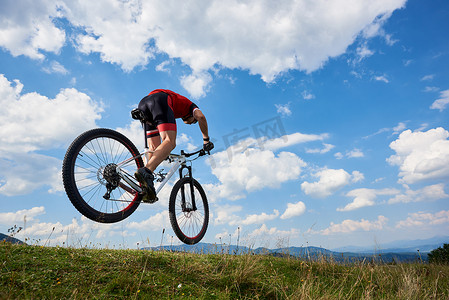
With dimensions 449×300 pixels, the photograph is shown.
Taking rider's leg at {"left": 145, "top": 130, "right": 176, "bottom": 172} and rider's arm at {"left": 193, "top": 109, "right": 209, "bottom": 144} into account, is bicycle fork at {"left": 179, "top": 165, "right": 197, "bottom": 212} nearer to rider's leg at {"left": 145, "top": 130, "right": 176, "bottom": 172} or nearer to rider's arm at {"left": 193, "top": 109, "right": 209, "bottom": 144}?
rider's arm at {"left": 193, "top": 109, "right": 209, "bottom": 144}

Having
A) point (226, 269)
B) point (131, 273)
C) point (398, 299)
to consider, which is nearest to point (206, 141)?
point (226, 269)

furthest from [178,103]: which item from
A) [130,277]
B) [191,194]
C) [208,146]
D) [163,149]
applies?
[130,277]

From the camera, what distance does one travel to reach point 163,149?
529cm

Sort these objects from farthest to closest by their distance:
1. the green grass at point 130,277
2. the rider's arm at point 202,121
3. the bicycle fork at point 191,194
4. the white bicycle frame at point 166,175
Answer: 1. the bicycle fork at point 191,194
2. the rider's arm at point 202,121
3. the white bicycle frame at point 166,175
4. the green grass at point 130,277

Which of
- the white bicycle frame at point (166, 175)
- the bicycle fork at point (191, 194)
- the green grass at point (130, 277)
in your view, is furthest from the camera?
the bicycle fork at point (191, 194)

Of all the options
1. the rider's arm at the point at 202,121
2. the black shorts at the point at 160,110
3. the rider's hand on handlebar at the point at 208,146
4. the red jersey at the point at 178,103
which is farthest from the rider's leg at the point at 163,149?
the rider's hand on handlebar at the point at 208,146

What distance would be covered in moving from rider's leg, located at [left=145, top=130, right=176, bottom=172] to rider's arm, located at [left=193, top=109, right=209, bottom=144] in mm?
911

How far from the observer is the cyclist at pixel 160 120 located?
16.8 feet

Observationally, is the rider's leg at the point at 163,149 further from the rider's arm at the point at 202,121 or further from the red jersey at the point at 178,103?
the rider's arm at the point at 202,121

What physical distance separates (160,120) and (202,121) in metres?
1.15

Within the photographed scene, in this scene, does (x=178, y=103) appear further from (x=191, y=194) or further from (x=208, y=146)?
(x=191, y=194)

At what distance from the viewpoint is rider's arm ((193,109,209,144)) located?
623 centimetres

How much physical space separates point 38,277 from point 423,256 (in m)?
7.98

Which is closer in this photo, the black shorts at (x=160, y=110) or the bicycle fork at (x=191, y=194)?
the black shorts at (x=160, y=110)
